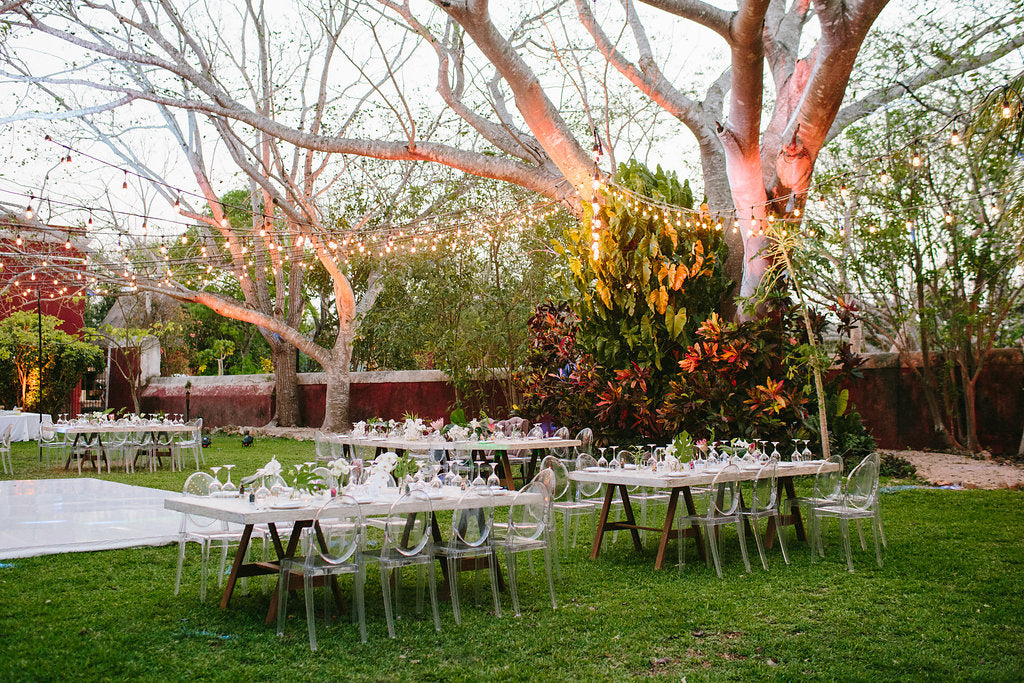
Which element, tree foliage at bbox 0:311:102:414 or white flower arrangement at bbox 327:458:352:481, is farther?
tree foliage at bbox 0:311:102:414

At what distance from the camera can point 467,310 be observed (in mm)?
15430

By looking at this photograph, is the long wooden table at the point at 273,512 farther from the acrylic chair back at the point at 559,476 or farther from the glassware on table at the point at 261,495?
the acrylic chair back at the point at 559,476

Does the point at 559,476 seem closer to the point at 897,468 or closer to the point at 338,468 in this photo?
the point at 338,468

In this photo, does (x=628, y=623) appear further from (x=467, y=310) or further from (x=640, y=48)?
(x=467, y=310)

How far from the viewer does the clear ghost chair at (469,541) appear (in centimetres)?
548

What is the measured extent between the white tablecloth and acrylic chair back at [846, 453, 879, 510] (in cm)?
1573

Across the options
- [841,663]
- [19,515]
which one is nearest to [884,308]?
[841,663]

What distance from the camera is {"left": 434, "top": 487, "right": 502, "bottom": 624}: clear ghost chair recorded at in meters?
5.48

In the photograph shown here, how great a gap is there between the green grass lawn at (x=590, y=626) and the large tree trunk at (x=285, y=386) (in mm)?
15083

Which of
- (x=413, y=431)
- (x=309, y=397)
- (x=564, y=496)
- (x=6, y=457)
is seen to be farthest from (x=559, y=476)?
(x=309, y=397)

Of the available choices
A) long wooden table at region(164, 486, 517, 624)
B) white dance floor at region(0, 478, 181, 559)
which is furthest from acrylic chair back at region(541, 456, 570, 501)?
white dance floor at region(0, 478, 181, 559)

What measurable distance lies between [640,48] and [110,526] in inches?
328

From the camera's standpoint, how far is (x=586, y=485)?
28.5ft

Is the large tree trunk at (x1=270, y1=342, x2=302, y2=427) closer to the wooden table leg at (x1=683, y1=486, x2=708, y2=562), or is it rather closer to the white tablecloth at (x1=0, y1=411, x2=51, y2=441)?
the white tablecloth at (x1=0, y1=411, x2=51, y2=441)
